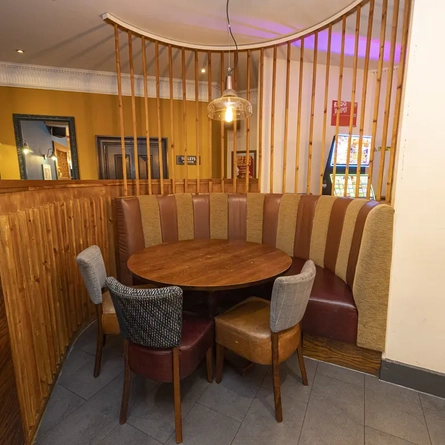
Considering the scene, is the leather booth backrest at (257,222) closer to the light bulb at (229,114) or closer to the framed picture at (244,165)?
the light bulb at (229,114)

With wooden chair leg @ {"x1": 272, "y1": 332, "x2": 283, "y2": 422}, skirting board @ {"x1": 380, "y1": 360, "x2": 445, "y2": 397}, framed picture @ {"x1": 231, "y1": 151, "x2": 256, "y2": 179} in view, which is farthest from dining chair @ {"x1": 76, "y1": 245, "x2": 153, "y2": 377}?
framed picture @ {"x1": 231, "y1": 151, "x2": 256, "y2": 179}

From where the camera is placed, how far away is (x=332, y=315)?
1880 millimetres

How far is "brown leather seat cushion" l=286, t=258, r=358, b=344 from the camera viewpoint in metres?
1.85

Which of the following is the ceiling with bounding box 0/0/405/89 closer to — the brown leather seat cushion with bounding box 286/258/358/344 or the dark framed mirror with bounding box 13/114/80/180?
the dark framed mirror with bounding box 13/114/80/180

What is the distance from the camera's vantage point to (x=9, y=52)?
345 centimetres

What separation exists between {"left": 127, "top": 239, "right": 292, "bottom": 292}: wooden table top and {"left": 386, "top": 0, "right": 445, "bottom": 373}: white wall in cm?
76

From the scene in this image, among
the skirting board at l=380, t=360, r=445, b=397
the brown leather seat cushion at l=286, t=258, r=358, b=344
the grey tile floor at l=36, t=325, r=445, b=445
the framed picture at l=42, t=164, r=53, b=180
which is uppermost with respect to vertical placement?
the framed picture at l=42, t=164, r=53, b=180

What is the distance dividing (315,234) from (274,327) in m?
1.32

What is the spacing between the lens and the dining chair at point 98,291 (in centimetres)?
163

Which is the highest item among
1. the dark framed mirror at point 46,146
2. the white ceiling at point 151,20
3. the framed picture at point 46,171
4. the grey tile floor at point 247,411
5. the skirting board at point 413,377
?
the white ceiling at point 151,20

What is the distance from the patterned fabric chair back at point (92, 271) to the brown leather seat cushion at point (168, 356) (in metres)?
0.46

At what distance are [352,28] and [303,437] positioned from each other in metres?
3.60

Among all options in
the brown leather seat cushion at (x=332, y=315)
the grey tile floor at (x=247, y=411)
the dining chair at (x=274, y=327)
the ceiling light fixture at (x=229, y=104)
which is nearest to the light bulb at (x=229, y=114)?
the ceiling light fixture at (x=229, y=104)

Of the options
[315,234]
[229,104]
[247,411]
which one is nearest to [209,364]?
[247,411]
